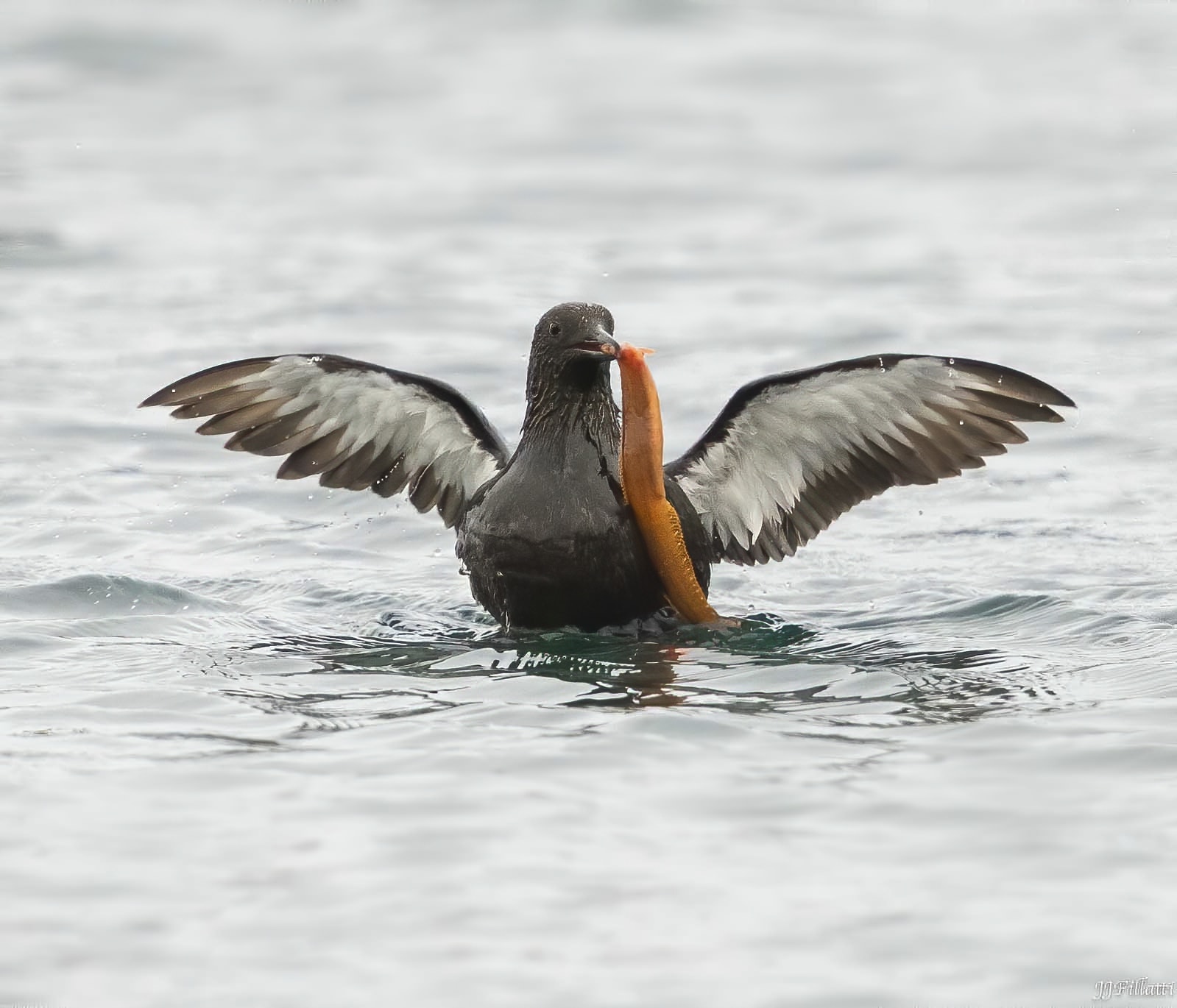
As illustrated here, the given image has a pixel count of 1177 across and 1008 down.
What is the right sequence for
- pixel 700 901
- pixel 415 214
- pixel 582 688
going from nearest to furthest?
pixel 700 901 < pixel 582 688 < pixel 415 214

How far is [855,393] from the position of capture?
25.1 ft

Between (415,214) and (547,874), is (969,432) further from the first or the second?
(415,214)

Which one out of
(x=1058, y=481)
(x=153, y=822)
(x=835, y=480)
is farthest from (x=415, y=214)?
(x=153, y=822)

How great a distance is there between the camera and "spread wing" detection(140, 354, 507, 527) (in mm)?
7805

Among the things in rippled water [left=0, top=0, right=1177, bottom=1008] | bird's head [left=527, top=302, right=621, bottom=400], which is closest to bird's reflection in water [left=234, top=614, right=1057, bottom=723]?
rippled water [left=0, top=0, right=1177, bottom=1008]

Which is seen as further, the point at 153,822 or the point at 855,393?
the point at 855,393

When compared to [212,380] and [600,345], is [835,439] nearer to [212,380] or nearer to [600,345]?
[600,345]

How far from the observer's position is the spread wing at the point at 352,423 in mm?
7805

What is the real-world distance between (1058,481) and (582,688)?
16.5ft

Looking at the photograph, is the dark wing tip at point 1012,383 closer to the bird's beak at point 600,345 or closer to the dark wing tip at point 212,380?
the bird's beak at point 600,345

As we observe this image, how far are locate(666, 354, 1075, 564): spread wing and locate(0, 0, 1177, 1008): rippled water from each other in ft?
1.75

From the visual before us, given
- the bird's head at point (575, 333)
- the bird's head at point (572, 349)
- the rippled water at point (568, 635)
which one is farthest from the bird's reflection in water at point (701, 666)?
the bird's head at point (575, 333)

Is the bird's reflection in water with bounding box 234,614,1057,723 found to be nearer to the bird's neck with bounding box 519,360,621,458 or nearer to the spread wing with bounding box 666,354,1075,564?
the spread wing with bounding box 666,354,1075,564

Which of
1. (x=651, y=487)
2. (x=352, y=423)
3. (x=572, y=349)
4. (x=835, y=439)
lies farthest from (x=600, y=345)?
(x=352, y=423)
